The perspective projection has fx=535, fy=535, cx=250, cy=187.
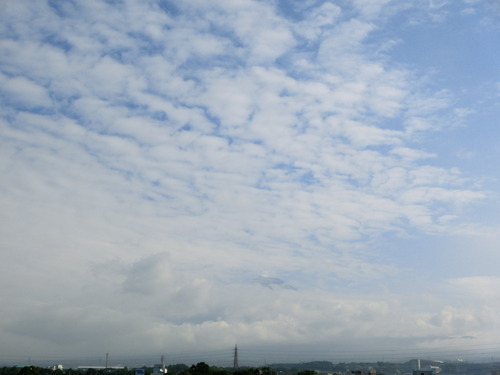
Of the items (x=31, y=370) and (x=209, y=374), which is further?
(x=31, y=370)

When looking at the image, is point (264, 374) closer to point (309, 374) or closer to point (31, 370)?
point (309, 374)

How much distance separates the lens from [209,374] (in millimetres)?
168750

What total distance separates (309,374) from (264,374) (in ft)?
62.7

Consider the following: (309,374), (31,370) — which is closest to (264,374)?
(309,374)

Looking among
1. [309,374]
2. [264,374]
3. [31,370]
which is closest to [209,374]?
[264,374]

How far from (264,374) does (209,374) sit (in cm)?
2100

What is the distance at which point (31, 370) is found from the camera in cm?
18662

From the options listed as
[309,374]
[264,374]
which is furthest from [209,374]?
[309,374]

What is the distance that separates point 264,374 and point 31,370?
81420 millimetres

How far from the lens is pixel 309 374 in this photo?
189125 mm

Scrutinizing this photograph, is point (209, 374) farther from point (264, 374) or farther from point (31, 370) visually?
point (31, 370)

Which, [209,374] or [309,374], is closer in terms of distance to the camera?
[209,374]
